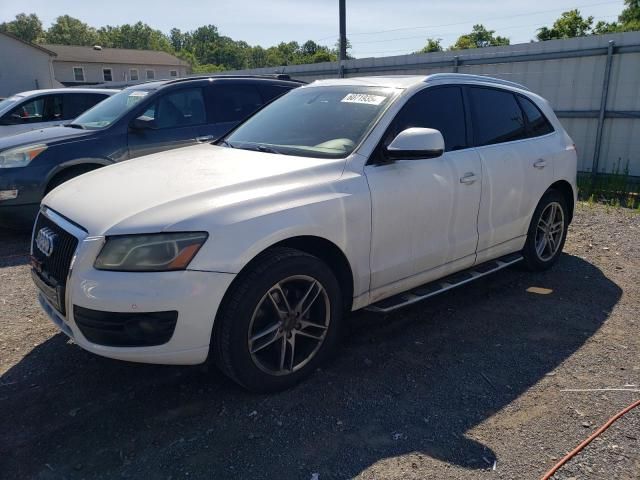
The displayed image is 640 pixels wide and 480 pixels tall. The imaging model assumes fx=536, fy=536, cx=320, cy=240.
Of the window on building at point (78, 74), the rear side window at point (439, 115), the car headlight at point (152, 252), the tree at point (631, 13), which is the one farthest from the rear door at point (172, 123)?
the window on building at point (78, 74)

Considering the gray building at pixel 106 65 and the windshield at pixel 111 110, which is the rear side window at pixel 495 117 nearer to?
the windshield at pixel 111 110

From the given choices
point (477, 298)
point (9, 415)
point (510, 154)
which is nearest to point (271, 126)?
point (510, 154)

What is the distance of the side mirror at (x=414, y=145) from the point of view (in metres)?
3.33

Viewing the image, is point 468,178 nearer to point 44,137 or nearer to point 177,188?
point 177,188

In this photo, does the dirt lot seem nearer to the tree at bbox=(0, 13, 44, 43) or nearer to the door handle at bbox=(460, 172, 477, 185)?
the door handle at bbox=(460, 172, 477, 185)

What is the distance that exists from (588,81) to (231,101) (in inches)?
256

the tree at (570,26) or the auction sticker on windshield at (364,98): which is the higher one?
the tree at (570,26)

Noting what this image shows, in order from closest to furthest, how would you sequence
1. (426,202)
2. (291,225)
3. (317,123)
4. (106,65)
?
(291,225) → (426,202) → (317,123) → (106,65)

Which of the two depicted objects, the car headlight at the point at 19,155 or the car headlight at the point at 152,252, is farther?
the car headlight at the point at 19,155

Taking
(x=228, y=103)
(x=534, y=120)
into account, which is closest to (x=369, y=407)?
(x=534, y=120)

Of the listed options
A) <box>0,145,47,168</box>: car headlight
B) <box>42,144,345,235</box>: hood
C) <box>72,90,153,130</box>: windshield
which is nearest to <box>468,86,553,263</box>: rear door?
<box>42,144,345,235</box>: hood

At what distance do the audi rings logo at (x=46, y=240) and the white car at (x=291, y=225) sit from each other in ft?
0.04

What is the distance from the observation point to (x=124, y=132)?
21.1ft

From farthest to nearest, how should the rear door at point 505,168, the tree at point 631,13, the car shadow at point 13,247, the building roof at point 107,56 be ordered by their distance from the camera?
the building roof at point 107,56 < the tree at point 631,13 < the car shadow at point 13,247 < the rear door at point 505,168
